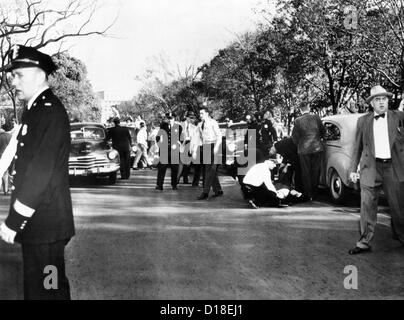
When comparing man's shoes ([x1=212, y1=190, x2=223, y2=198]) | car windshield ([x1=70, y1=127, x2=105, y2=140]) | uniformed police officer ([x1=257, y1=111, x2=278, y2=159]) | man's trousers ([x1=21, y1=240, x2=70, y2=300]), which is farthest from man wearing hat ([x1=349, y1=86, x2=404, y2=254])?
car windshield ([x1=70, y1=127, x2=105, y2=140])

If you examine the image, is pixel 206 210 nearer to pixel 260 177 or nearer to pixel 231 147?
pixel 260 177

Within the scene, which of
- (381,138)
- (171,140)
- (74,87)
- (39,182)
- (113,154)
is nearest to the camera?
(39,182)

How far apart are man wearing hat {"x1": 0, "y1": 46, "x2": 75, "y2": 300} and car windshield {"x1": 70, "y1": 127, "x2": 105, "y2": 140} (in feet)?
41.9

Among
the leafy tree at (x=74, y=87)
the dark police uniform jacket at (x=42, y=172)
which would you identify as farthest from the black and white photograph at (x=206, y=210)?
the leafy tree at (x=74, y=87)

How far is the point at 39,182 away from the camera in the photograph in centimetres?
315

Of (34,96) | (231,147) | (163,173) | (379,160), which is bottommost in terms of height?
(163,173)

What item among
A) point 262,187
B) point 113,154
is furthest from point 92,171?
point 262,187

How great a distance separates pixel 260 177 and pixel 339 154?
1.73m

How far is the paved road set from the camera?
4844 millimetres

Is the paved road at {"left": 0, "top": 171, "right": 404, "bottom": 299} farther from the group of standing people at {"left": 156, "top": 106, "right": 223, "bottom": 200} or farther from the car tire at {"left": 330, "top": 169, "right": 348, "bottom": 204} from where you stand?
the group of standing people at {"left": 156, "top": 106, "right": 223, "bottom": 200}

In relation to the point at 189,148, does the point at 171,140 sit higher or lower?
higher

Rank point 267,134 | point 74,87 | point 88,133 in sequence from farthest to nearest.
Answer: point 74,87, point 88,133, point 267,134
